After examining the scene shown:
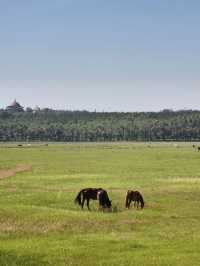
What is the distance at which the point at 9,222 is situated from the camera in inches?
1097

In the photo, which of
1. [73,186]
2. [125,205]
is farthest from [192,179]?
[125,205]

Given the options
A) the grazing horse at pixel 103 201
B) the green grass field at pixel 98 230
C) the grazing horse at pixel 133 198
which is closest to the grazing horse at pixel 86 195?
the green grass field at pixel 98 230

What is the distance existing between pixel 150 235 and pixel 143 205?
29.5 ft

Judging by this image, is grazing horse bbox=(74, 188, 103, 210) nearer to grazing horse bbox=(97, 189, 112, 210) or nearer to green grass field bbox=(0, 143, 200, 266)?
green grass field bbox=(0, 143, 200, 266)

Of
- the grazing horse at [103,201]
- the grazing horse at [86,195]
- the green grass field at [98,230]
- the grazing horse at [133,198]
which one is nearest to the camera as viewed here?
the green grass field at [98,230]

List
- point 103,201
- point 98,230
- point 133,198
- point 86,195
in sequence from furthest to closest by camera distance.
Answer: point 86,195
point 133,198
point 103,201
point 98,230

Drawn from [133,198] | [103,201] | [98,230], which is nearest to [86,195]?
[103,201]

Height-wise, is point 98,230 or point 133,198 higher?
point 133,198

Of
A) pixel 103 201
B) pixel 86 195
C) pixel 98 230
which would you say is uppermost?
pixel 86 195

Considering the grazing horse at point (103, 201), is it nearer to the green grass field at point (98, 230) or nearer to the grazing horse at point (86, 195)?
the green grass field at point (98, 230)

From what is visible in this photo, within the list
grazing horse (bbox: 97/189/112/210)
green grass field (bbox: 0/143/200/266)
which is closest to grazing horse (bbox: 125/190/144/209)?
green grass field (bbox: 0/143/200/266)

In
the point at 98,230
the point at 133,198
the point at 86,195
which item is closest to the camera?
the point at 98,230

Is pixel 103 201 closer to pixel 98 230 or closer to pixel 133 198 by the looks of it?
pixel 133 198

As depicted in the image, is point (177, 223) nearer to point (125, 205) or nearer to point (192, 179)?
point (125, 205)
